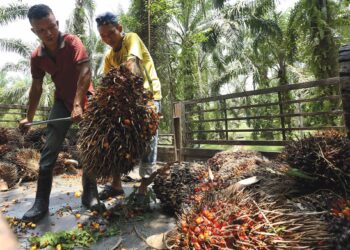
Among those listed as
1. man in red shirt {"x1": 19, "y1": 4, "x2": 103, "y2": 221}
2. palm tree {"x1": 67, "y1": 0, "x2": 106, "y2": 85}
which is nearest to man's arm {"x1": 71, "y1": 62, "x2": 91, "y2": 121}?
man in red shirt {"x1": 19, "y1": 4, "x2": 103, "y2": 221}

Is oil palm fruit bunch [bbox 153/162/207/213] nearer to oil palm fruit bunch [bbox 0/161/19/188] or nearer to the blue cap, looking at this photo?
the blue cap

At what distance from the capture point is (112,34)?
3.35 metres

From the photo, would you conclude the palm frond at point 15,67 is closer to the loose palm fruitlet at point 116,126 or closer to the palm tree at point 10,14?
the palm tree at point 10,14

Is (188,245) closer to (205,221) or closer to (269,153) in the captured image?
(205,221)

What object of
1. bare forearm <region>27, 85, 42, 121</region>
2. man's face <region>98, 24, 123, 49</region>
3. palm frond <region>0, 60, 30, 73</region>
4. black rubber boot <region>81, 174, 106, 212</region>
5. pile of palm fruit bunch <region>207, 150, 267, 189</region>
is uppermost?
palm frond <region>0, 60, 30, 73</region>

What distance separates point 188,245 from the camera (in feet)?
5.51

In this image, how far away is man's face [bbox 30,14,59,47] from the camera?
10.6 feet

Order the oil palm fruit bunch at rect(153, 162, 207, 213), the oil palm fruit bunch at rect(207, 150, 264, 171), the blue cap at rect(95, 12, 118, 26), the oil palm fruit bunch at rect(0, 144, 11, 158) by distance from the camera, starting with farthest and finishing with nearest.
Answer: the oil palm fruit bunch at rect(0, 144, 11, 158)
the oil palm fruit bunch at rect(207, 150, 264, 171)
the blue cap at rect(95, 12, 118, 26)
the oil palm fruit bunch at rect(153, 162, 207, 213)

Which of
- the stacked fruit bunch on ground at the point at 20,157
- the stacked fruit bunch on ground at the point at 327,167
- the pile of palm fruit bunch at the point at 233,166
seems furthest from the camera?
the stacked fruit bunch on ground at the point at 20,157

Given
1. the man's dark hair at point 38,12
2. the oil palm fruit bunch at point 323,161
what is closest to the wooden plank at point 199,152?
the oil palm fruit bunch at point 323,161

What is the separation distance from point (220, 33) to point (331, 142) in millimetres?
15778

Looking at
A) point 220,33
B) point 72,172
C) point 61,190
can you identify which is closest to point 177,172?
point 61,190

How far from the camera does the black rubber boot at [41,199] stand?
129 inches

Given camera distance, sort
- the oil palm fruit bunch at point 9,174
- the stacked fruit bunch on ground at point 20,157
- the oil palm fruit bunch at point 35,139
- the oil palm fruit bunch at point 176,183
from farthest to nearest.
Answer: the oil palm fruit bunch at point 35,139
the stacked fruit bunch on ground at point 20,157
the oil palm fruit bunch at point 9,174
the oil palm fruit bunch at point 176,183
